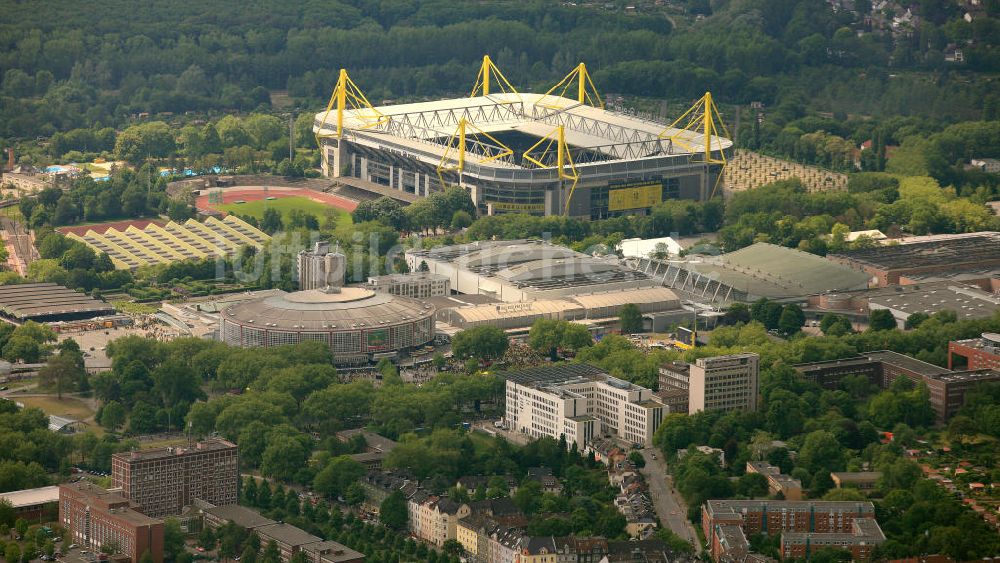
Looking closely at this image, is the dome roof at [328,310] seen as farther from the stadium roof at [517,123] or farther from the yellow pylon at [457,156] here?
the stadium roof at [517,123]

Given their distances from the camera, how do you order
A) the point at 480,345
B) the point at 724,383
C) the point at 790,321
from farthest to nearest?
the point at 790,321 → the point at 480,345 → the point at 724,383

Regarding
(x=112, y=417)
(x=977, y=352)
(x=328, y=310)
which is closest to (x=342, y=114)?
(x=328, y=310)

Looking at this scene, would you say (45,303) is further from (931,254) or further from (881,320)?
(931,254)

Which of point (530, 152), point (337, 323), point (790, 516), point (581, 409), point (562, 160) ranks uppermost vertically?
point (562, 160)

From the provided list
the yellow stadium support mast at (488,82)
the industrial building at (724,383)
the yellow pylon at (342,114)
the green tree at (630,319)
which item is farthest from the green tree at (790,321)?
the yellow stadium support mast at (488,82)

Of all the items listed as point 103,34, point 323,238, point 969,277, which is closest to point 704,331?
point 969,277
